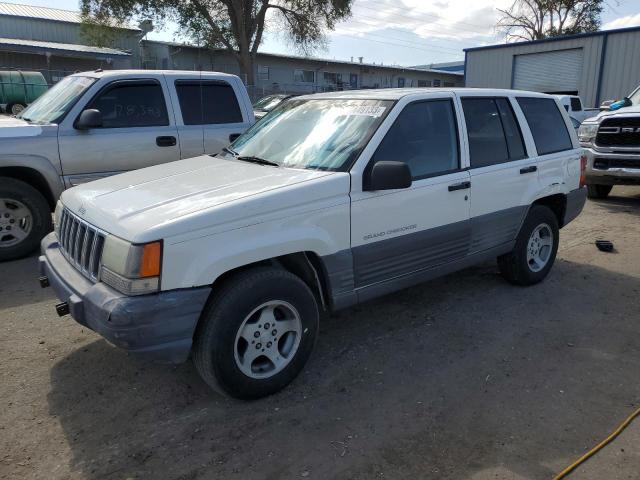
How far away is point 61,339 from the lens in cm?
402

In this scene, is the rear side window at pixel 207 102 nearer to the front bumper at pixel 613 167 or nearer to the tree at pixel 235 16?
the front bumper at pixel 613 167

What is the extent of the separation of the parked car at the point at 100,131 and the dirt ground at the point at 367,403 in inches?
56.6

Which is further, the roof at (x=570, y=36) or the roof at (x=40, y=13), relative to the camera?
the roof at (x=40, y=13)

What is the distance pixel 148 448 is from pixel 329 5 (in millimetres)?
32963

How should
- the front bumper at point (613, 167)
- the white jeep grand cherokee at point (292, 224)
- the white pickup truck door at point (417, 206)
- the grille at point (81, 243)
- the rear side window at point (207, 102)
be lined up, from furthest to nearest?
the front bumper at point (613, 167)
the rear side window at point (207, 102)
the white pickup truck door at point (417, 206)
the grille at point (81, 243)
the white jeep grand cherokee at point (292, 224)

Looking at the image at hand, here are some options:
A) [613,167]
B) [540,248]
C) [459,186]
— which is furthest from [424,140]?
[613,167]

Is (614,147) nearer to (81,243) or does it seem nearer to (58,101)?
(58,101)

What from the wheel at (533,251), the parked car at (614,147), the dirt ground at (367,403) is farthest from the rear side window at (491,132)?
the parked car at (614,147)

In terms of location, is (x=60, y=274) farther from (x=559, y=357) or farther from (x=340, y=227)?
(x=559, y=357)

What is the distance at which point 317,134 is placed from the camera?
384 cm

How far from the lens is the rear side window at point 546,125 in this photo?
194 inches

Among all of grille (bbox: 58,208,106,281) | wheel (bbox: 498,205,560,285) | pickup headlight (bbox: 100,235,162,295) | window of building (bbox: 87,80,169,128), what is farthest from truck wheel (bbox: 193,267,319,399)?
window of building (bbox: 87,80,169,128)

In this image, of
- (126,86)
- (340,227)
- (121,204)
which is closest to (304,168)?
(340,227)

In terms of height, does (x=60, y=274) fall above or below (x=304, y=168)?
below
